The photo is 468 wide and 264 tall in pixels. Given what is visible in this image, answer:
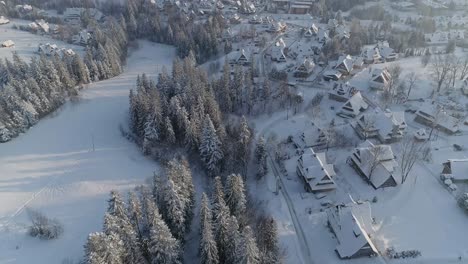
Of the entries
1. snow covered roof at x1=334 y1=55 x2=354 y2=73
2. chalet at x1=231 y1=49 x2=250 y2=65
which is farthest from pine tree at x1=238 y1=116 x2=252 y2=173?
chalet at x1=231 y1=49 x2=250 y2=65

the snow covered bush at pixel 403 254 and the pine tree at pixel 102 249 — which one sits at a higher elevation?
the pine tree at pixel 102 249

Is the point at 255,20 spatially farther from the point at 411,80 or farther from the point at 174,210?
the point at 174,210

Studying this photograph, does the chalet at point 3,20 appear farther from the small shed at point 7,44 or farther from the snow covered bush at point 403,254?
the snow covered bush at point 403,254

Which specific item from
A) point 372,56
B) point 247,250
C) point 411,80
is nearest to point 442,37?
point 372,56

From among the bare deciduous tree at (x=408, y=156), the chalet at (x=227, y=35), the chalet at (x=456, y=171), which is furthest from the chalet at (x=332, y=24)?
the chalet at (x=456, y=171)

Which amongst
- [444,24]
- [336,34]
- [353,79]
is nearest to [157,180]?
[353,79]
